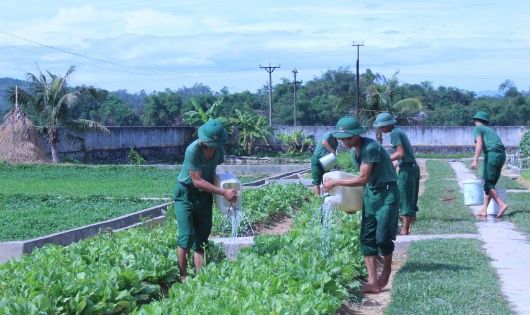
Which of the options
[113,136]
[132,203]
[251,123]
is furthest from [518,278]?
[251,123]

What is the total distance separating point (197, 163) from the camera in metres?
7.52

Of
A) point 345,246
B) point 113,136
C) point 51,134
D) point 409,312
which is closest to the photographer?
point 409,312

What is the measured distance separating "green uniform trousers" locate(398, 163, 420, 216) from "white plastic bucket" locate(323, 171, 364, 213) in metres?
2.77

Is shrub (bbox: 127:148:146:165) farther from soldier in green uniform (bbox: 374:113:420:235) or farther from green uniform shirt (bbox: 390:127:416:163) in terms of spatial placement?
green uniform shirt (bbox: 390:127:416:163)

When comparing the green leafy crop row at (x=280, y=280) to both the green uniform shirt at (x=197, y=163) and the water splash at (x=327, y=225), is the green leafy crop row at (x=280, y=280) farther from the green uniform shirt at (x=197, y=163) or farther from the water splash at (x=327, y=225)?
the green uniform shirt at (x=197, y=163)

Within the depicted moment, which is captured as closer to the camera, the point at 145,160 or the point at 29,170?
the point at 29,170

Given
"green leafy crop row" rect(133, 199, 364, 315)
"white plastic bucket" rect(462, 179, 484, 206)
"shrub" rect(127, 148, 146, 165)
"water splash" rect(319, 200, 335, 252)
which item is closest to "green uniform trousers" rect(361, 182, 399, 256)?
"green leafy crop row" rect(133, 199, 364, 315)

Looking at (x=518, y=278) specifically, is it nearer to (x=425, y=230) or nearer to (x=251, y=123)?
(x=425, y=230)

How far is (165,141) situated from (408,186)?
32285 mm

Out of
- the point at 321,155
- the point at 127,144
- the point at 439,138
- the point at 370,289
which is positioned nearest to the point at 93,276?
the point at 370,289

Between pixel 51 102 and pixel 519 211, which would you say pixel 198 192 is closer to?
pixel 519 211

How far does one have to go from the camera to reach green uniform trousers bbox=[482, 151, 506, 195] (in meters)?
12.1

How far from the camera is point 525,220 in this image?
39.0 ft

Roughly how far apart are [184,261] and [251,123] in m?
37.4
